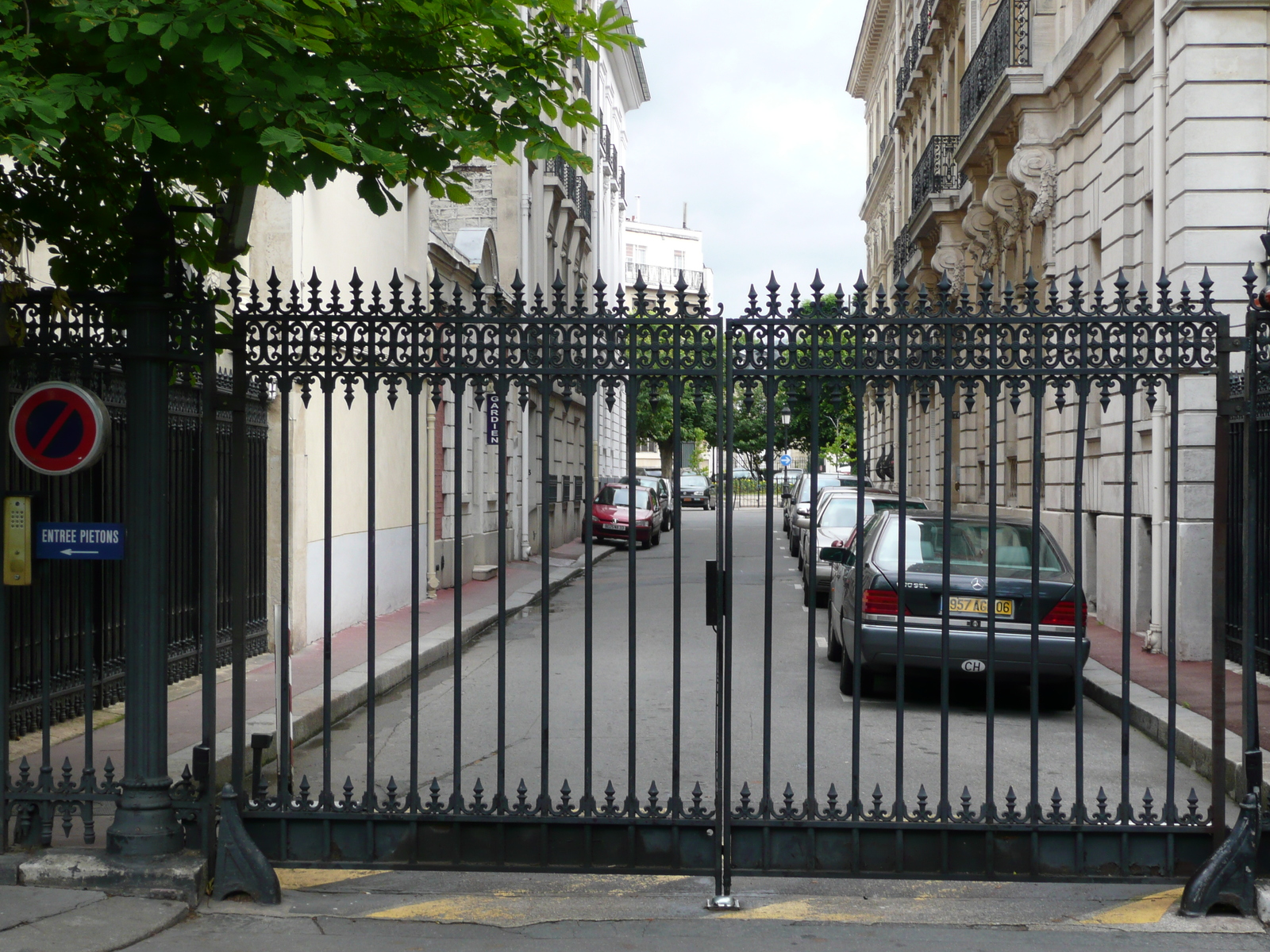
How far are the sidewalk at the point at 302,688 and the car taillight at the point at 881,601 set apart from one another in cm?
331

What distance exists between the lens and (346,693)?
35.4 feet

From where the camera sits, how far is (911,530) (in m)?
11.1

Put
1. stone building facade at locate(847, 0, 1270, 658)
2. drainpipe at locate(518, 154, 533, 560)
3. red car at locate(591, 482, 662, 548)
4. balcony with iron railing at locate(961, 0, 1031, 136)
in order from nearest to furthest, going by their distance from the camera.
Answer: stone building facade at locate(847, 0, 1270, 658) < balcony with iron railing at locate(961, 0, 1031, 136) < drainpipe at locate(518, 154, 533, 560) < red car at locate(591, 482, 662, 548)

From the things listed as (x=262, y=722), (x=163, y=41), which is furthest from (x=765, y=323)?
(x=262, y=722)

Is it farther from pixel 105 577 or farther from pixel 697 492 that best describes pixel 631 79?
pixel 105 577

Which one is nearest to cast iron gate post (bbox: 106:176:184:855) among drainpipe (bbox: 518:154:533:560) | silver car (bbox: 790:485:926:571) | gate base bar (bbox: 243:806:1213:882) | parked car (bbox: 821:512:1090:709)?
gate base bar (bbox: 243:806:1213:882)

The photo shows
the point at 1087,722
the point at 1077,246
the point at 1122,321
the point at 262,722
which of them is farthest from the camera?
the point at 1077,246

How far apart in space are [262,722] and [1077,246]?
13955 millimetres

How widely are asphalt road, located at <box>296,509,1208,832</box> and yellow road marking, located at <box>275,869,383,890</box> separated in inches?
19.3

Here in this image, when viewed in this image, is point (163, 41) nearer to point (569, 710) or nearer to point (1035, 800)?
point (1035, 800)

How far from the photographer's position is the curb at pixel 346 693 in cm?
823

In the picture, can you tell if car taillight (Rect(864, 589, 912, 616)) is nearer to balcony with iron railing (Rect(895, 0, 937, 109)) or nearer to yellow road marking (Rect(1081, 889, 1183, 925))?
yellow road marking (Rect(1081, 889, 1183, 925))

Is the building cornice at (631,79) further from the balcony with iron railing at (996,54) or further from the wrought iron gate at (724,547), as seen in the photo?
the wrought iron gate at (724,547)

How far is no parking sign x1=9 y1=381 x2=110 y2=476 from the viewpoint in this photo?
593 cm
